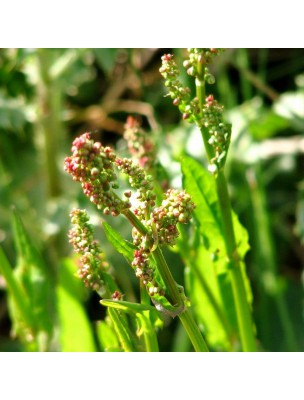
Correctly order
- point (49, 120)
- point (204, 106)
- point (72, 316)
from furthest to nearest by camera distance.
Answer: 1. point (49, 120)
2. point (72, 316)
3. point (204, 106)

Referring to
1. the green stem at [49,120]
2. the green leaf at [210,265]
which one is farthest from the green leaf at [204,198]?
the green stem at [49,120]

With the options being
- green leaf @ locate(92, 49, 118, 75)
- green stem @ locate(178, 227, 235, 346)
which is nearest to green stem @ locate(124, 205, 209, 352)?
green stem @ locate(178, 227, 235, 346)

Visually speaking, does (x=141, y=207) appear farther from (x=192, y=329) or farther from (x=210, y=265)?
(x=210, y=265)

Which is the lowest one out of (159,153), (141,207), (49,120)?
(141,207)

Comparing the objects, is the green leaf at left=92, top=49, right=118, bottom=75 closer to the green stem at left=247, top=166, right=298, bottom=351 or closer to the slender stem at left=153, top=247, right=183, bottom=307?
the green stem at left=247, top=166, right=298, bottom=351

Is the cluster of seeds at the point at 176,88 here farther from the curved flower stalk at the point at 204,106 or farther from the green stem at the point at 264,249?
the green stem at the point at 264,249

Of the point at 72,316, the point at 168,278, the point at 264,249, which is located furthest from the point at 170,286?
the point at 264,249

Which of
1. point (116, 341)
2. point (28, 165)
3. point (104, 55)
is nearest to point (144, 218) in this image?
point (116, 341)
